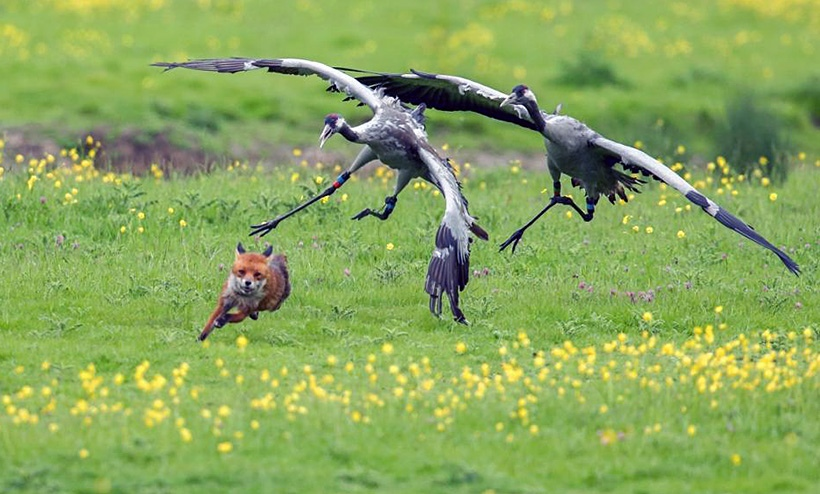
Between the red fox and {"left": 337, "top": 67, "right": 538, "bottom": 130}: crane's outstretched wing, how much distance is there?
2645mm

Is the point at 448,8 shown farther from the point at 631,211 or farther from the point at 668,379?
the point at 668,379

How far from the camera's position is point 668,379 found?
31.6ft

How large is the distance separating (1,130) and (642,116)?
10.6 meters

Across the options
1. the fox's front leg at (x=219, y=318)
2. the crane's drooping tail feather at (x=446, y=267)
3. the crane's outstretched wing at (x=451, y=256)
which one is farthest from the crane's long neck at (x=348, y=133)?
the fox's front leg at (x=219, y=318)

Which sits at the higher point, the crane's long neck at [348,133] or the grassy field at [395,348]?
the crane's long neck at [348,133]

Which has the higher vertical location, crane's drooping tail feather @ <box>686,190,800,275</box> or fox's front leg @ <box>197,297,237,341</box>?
crane's drooping tail feather @ <box>686,190,800,275</box>

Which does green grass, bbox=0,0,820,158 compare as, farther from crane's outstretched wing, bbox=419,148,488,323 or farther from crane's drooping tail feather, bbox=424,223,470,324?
crane's drooping tail feather, bbox=424,223,470,324

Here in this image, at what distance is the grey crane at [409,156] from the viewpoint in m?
11.4

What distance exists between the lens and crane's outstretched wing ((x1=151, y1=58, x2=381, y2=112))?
12.6 metres

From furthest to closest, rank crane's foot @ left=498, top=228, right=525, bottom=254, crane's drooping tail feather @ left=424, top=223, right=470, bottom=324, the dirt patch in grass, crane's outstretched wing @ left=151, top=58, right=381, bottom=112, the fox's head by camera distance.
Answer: the dirt patch in grass
crane's foot @ left=498, top=228, right=525, bottom=254
crane's outstretched wing @ left=151, top=58, right=381, bottom=112
crane's drooping tail feather @ left=424, top=223, right=470, bottom=324
the fox's head

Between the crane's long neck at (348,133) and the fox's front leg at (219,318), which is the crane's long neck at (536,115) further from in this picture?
the fox's front leg at (219,318)

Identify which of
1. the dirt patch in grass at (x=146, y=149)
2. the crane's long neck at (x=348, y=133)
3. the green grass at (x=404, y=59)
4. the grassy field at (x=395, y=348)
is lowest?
the grassy field at (x=395, y=348)

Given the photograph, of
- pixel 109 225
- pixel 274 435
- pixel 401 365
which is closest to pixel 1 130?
pixel 109 225

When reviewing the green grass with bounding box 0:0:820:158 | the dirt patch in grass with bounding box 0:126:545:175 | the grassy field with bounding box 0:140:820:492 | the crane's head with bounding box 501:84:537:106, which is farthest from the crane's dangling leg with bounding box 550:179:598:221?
the dirt patch in grass with bounding box 0:126:545:175
